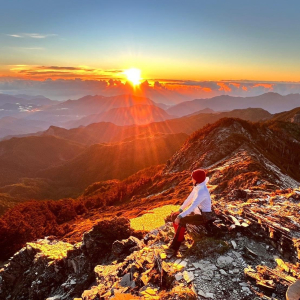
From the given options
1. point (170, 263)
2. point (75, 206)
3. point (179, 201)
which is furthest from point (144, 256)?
point (75, 206)

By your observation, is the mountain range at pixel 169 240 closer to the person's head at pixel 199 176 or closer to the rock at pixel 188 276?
the rock at pixel 188 276

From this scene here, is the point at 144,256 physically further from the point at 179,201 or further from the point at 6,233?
the point at 6,233

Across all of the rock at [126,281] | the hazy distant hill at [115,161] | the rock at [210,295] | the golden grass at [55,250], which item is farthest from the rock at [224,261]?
the hazy distant hill at [115,161]

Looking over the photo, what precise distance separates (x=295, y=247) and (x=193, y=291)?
161 inches

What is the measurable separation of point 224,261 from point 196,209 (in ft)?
6.13

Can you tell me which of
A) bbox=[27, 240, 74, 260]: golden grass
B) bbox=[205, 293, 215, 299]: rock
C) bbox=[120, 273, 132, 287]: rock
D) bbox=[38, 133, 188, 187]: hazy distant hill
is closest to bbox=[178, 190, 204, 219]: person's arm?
bbox=[205, 293, 215, 299]: rock

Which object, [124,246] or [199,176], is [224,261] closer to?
[199,176]

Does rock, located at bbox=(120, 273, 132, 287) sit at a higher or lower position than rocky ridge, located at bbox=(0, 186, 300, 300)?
lower

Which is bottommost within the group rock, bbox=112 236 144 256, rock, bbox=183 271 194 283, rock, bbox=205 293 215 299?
rock, bbox=112 236 144 256

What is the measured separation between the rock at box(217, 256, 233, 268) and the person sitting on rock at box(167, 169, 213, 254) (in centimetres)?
127

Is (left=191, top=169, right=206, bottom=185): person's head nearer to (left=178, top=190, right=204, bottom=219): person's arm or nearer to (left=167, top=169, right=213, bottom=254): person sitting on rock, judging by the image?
(left=167, top=169, right=213, bottom=254): person sitting on rock

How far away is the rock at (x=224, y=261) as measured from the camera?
6978 mm

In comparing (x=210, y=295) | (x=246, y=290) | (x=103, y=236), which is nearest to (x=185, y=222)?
(x=210, y=295)

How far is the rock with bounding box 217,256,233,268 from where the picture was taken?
275 inches
